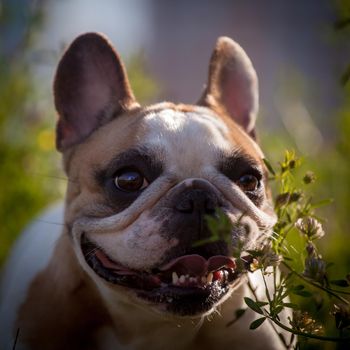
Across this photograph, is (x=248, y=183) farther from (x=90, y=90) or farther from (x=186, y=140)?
(x=90, y=90)

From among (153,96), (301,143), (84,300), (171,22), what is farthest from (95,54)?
(171,22)

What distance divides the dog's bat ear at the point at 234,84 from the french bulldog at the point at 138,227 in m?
0.02

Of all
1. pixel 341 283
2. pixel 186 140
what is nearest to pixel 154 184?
pixel 186 140

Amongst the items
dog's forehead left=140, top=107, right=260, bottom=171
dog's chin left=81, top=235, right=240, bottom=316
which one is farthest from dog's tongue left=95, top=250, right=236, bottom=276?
dog's forehead left=140, top=107, right=260, bottom=171

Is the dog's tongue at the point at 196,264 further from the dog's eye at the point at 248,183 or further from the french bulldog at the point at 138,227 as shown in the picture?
the dog's eye at the point at 248,183

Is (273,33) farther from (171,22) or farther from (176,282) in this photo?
(176,282)

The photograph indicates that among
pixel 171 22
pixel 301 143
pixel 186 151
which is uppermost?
pixel 186 151

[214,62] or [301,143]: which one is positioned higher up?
[214,62]

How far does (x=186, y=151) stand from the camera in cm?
280

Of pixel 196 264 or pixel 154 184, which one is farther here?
pixel 154 184

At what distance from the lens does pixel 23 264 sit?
350 cm

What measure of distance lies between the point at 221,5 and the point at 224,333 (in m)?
11.1

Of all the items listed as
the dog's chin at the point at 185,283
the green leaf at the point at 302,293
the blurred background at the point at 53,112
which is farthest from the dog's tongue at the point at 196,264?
the blurred background at the point at 53,112

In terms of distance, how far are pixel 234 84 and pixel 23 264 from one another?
5.03 ft
